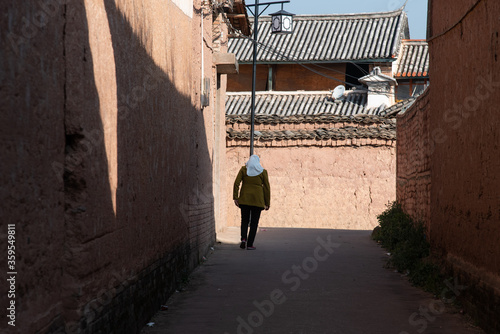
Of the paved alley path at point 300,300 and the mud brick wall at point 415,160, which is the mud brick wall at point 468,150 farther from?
the mud brick wall at point 415,160

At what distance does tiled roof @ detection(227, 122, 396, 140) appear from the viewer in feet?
67.0

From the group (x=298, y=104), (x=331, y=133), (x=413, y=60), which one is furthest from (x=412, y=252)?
(x=413, y=60)

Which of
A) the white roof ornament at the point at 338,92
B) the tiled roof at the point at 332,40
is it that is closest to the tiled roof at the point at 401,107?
the white roof ornament at the point at 338,92

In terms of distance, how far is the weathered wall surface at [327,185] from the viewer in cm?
2039

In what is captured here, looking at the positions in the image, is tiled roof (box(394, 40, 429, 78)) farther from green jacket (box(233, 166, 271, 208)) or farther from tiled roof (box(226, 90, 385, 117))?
green jacket (box(233, 166, 271, 208))

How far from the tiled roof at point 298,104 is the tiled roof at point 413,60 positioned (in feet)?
11.5

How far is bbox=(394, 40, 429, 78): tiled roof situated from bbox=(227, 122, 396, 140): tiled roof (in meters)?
7.06

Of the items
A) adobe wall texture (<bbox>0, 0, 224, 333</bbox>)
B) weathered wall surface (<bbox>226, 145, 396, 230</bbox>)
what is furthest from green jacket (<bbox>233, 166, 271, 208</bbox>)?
weathered wall surface (<bbox>226, 145, 396, 230</bbox>)

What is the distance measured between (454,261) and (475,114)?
1749 millimetres

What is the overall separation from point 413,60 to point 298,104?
634cm

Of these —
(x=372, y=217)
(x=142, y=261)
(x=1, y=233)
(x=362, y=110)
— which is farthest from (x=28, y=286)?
(x=362, y=110)

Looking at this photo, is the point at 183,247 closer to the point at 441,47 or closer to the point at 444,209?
the point at 444,209

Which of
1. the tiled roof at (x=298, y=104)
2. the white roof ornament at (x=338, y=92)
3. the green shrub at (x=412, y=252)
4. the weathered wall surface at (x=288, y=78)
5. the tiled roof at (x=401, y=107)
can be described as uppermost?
the weathered wall surface at (x=288, y=78)

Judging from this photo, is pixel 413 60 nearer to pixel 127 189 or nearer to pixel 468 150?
pixel 468 150
